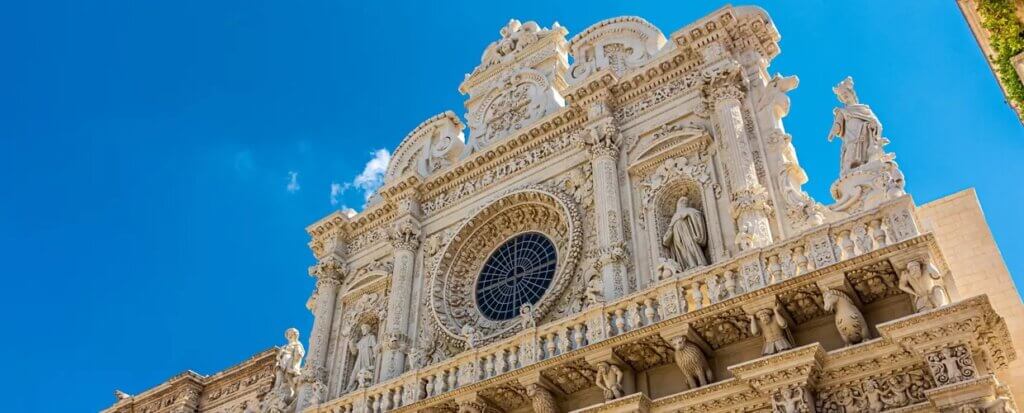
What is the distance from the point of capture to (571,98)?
15680 mm

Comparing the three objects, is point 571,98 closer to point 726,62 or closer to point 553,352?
point 726,62

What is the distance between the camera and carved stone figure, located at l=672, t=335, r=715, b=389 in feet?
33.1

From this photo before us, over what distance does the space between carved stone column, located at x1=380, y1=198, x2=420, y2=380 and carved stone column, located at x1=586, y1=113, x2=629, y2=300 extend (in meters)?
4.08

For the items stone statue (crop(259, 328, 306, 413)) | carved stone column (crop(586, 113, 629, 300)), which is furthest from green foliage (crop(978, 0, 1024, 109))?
stone statue (crop(259, 328, 306, 413))

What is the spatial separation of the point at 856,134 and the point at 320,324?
10.8m

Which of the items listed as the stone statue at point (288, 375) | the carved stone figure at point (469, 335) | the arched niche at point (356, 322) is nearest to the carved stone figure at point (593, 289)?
the carved stone figure at point (469, 335)

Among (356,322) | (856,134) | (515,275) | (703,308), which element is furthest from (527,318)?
(356,322)

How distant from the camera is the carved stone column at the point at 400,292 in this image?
587 inches

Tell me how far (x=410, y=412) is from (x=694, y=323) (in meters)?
4.33

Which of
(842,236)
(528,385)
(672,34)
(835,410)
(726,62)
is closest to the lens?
(835,410)

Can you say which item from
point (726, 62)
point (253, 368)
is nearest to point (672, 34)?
point (726, 62)

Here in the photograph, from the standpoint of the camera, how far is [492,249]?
16156mm

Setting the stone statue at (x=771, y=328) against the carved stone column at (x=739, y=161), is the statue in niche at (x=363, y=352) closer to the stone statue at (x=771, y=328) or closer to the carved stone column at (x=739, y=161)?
the carved stone column at (x=739, y=161)

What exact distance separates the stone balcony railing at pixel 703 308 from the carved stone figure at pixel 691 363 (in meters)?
0.16
